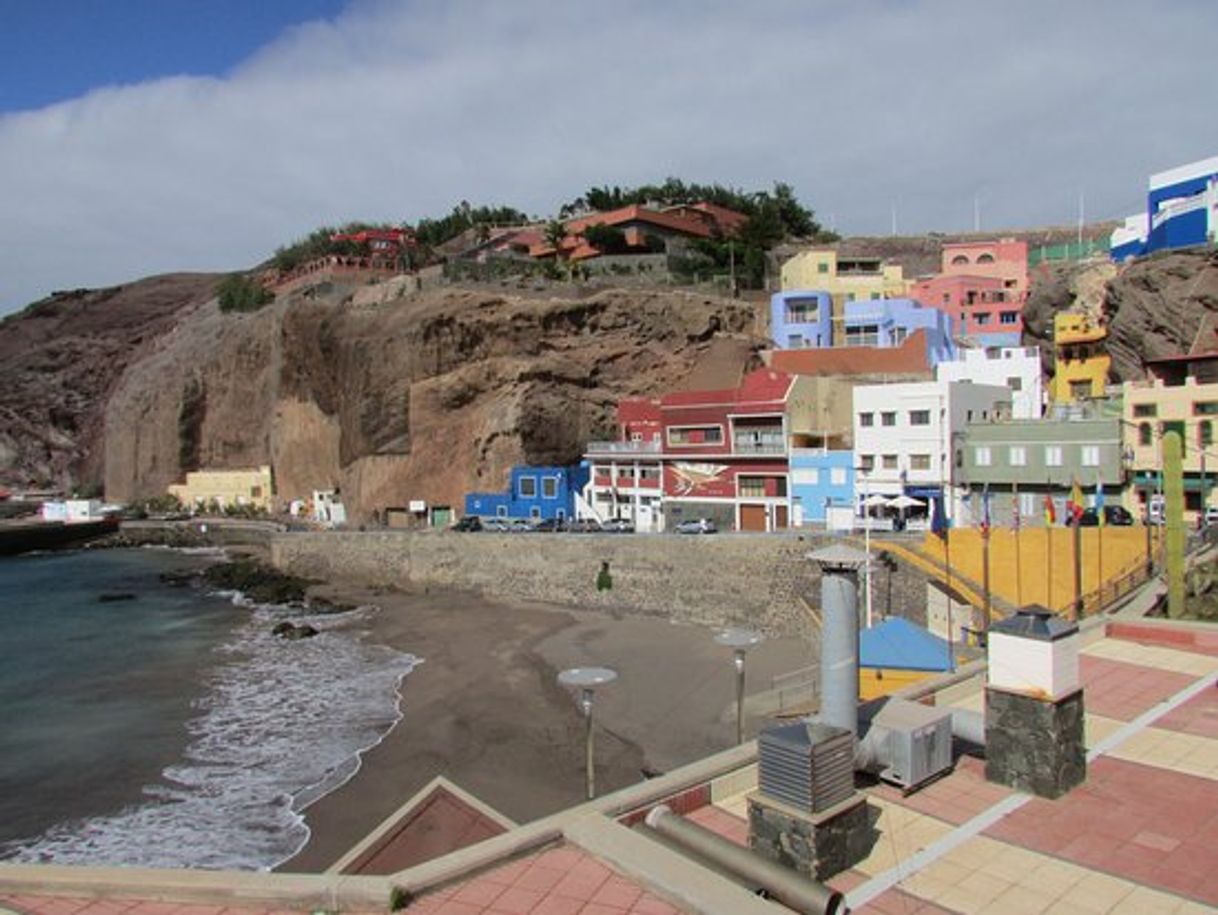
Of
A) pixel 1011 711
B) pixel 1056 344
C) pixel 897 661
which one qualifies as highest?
pixel 1056 344

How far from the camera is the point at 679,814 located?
7.10m

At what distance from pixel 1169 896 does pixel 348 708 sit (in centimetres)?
1897

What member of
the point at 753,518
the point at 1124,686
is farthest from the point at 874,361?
the point at 1124,686

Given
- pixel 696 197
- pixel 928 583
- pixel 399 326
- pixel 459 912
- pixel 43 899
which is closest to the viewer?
pixel 459 912

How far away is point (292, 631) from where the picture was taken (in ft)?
99.2

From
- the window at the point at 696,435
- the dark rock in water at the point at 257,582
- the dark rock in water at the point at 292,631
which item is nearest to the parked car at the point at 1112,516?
the window at the point at 696,435

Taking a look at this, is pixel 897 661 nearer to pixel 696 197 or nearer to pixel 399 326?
pixel 399 326

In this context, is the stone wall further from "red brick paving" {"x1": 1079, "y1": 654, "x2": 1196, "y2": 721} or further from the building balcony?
"red brick paving" {"x1": 1079, "y1": 654, "x2": 1196, "y2": 721}

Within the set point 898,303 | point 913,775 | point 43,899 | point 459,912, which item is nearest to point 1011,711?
point 913,775

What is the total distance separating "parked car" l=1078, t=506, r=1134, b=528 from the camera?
25.9 m

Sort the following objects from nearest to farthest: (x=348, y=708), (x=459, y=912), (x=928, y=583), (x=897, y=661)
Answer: (x=459, y=912), (x=897, y=661), (x=348, y=708), (x=928, y=583)

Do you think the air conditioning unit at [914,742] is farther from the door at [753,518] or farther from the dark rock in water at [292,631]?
the door at [753,518]

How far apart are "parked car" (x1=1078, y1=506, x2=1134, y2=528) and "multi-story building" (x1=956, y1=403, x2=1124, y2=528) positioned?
0.79m

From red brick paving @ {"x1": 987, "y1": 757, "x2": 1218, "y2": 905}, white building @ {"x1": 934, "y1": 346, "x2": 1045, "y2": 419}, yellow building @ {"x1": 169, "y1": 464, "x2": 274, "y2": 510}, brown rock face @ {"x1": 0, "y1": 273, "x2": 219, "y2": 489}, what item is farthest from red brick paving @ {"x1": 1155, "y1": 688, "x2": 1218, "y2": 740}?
brown rock face @ {"x1": 0, "y1": 273, "x2": 219, "y2": 489}
